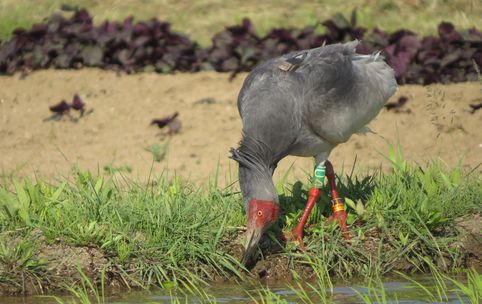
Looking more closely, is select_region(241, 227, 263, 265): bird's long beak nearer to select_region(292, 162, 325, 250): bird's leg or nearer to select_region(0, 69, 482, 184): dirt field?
select_region(292, 162, 325, 250): bird's leg

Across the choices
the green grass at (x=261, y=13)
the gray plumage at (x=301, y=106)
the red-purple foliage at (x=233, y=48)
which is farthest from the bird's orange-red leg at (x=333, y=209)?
the green grass at (x=261, y=13)

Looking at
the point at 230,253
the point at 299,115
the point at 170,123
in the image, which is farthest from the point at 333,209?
the point at 170,123

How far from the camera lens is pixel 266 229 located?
645 cm

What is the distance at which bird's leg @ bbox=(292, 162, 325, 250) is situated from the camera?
265 inches

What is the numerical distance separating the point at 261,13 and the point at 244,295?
5829 mm

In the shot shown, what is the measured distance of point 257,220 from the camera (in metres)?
6.35

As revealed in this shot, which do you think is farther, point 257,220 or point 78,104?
point 78,104

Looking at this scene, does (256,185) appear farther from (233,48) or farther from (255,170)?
(233,48)

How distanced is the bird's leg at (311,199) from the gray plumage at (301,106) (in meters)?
0.10

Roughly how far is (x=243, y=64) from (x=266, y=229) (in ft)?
14.8

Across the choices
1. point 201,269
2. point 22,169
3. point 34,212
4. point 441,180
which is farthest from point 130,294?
point 22,169

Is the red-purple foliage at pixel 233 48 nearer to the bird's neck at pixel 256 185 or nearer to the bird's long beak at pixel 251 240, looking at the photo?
the bird's neck at pixel 256 185

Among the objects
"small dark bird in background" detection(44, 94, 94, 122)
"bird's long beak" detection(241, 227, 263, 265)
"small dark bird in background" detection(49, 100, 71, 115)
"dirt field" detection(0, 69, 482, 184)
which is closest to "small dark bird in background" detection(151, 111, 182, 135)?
"dirt field" detection(0, 69, 482, 184)

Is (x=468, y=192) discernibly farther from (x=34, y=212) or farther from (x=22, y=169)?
(x=22, y=169)
